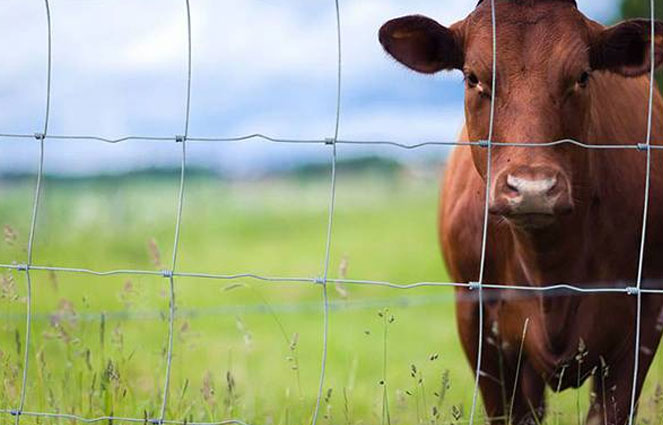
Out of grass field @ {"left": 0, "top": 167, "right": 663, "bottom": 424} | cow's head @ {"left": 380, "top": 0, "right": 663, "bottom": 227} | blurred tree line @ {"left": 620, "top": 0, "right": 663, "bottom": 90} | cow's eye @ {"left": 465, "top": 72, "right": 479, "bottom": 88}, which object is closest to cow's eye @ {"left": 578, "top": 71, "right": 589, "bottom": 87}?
cow's head @ {"left": 380, "top": 0, "right": 663, "bottom": 227}

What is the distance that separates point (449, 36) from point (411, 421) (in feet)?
6.00

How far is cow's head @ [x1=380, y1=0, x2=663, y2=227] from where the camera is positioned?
335 centimetres

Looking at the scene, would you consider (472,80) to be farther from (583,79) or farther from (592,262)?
(592,262)

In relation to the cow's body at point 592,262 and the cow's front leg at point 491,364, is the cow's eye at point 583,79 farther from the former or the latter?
the cow's front leg at point 491,364

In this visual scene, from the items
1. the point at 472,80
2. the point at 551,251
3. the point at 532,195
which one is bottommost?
the point at 551,251

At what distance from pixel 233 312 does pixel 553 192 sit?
4.27m

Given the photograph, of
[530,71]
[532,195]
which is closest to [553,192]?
[532,195]

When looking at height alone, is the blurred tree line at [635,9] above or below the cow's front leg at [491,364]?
above

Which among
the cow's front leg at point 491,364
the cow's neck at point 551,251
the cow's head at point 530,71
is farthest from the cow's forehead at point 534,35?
the cow's front leg at point 491,364

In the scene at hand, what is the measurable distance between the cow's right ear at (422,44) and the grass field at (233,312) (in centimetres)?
77

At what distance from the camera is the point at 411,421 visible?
197 inches

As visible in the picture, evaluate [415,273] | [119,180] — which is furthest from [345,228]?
[415,273]

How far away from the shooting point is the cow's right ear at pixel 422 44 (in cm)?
390

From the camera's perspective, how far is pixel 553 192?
130 inches
